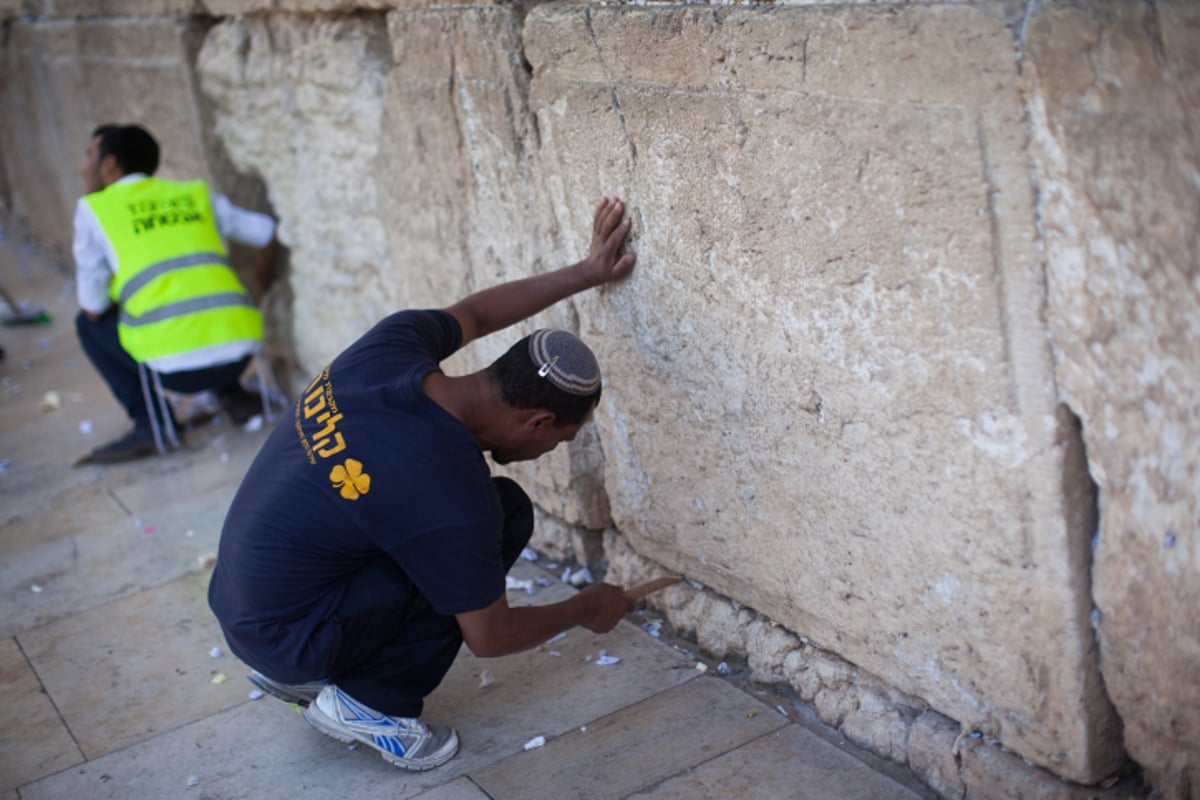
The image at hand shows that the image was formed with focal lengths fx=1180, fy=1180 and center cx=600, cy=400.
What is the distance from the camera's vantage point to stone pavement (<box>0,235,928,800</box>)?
8.04 feet

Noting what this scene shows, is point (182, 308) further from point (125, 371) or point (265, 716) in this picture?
point (265, 716)

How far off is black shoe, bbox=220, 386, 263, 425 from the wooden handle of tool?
259 cm

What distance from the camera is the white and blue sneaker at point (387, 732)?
2543 millimetres

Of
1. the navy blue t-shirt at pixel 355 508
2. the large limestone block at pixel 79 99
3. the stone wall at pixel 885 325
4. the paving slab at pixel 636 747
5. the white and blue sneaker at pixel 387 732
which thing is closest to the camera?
the stone wall at pixel 885 325

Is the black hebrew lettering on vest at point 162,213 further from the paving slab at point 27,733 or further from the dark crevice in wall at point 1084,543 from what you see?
the dark crevice in wall at point 1084,543

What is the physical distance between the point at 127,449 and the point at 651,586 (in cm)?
273

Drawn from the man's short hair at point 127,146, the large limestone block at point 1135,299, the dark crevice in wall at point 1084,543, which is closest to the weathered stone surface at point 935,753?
the dark crevice in wall at point 1084,543

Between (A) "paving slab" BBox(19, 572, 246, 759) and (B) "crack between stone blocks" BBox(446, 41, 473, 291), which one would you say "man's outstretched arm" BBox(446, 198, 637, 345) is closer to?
(B) "crack between stone blocks" BBox(446, 41, 473, 291)

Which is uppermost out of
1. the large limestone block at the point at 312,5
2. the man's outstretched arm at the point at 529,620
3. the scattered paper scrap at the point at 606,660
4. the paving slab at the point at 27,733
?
the large limestone block at the point at 312,5

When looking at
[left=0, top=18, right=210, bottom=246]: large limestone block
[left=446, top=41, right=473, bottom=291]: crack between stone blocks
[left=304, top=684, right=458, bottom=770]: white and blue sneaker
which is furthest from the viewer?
[left=0, top=18, right=210, bottom=246]: large limestone block

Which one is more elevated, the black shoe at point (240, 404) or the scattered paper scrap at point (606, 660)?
the scattered paper scrap at point (606, 660)

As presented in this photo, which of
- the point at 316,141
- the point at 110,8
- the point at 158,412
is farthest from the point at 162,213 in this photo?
the point at 110,8

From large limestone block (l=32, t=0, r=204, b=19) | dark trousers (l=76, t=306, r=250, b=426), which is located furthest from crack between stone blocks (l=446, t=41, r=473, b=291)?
large limestone block (l=32, t=0, r=204, b=19)

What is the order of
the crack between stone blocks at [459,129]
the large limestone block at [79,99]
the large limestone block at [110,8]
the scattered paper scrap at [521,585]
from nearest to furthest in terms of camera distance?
the crack between stone blocks at [459,129]
the scattered paper scrap at [521,585]
the large limestone block at [110,8]
the large limestone block at [79,99]
